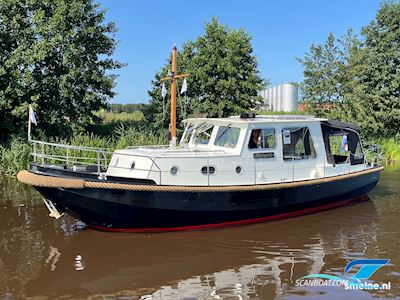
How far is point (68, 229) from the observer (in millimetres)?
9258

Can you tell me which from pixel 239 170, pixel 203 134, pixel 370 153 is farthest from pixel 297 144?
pixel 370 153

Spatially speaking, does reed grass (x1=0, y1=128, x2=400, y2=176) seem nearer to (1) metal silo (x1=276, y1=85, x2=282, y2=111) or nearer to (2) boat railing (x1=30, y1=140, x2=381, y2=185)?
(2) boat railing (x1=30, y1=140, x2=381, y2=185)

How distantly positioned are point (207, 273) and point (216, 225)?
7.47ft

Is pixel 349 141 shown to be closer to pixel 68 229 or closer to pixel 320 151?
pixel 320 151

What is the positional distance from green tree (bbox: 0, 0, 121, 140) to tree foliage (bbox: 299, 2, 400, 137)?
10.1 meters

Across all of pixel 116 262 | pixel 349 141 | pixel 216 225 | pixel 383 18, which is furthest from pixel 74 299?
pixel 383 18

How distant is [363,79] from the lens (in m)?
22.6

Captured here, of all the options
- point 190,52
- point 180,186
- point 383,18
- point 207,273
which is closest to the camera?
point 207,273

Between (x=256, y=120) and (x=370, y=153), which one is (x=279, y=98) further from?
(x=256, y=120)

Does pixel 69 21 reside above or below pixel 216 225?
above

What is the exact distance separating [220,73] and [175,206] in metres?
12.9

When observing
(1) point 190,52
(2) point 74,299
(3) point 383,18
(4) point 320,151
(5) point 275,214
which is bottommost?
(2) point 74,299

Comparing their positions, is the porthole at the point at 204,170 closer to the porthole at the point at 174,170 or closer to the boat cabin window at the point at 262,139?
the porthole at the point at 174,170

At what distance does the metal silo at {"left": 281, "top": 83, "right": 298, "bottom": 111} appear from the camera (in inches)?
1427
